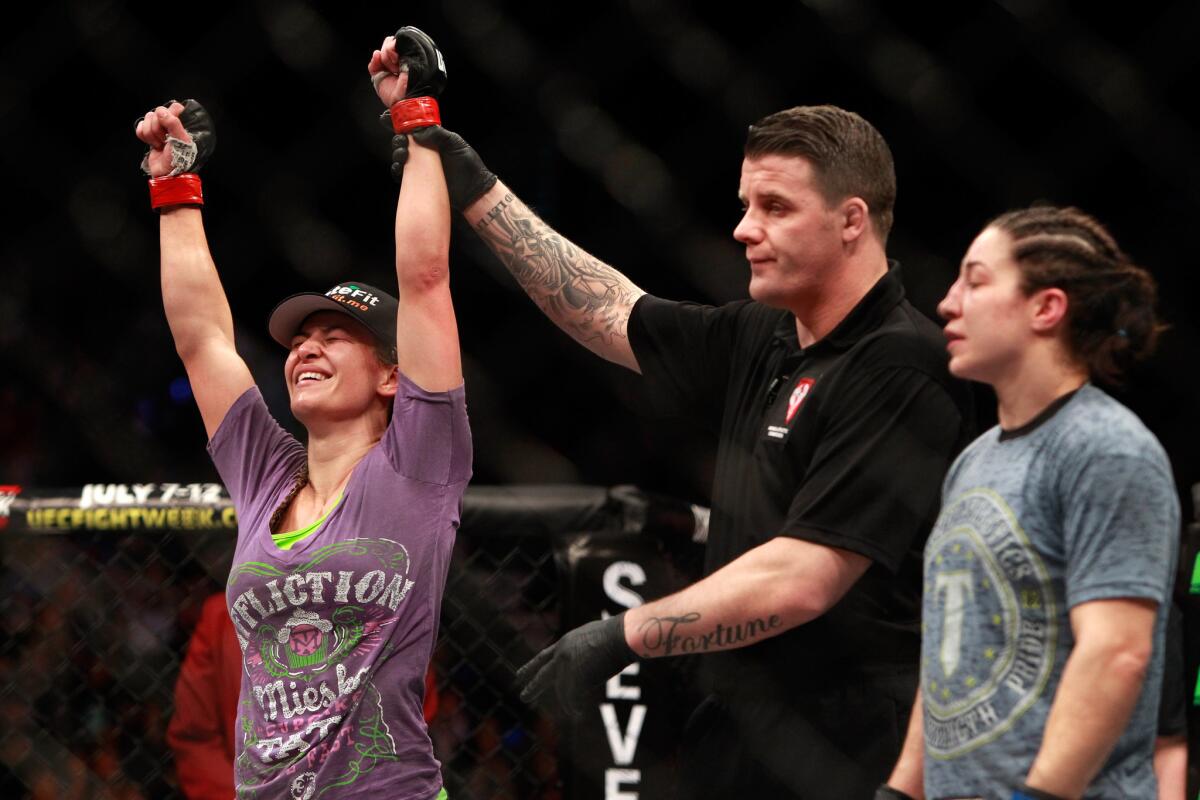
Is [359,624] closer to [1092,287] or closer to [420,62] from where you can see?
[420,62]

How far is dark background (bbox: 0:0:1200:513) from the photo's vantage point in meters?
3.03

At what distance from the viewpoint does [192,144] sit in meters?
1.97

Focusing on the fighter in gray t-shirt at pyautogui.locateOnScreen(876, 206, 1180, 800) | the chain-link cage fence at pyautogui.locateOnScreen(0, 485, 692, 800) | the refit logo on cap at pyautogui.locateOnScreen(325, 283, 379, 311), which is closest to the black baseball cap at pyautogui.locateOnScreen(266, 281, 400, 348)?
the refit logo on cap at pyautogui.locateOnScreen(325, 283, 379, 311)

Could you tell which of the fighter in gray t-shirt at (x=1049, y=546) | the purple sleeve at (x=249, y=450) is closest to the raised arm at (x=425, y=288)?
the purple sleeve at (x=249, y=450)

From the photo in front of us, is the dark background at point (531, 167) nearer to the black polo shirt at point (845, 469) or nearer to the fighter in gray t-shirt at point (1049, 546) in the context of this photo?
the black polo shirt at point (845, 469)

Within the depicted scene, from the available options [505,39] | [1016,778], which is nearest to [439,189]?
[1016,778]

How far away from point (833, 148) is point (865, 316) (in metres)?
0.21

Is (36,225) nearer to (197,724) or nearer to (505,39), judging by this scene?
(505,39)

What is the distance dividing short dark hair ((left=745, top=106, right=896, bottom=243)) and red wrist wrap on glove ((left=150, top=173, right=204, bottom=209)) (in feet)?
2.59

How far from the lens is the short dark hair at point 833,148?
1.69 m

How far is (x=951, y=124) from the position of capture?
301 cm

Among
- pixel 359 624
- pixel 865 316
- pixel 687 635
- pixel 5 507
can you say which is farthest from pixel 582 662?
pixel 5 507

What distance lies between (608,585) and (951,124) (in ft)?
4.47

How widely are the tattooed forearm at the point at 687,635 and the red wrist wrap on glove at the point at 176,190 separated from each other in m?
0.91
